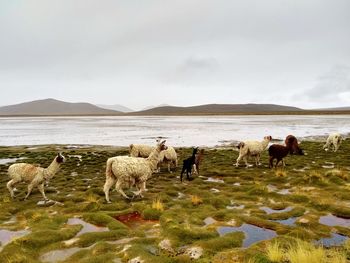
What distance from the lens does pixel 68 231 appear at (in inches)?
385

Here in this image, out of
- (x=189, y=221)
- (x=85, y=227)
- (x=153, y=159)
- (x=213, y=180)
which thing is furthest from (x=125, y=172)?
(x=213, y=180)

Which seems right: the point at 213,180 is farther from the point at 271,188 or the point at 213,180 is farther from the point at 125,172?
the point at 125,172

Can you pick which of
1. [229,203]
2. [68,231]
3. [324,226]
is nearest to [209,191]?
[229,203]

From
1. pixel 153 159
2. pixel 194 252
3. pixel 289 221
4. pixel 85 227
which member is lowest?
pixel 85 227

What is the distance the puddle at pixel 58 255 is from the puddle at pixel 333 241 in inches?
239

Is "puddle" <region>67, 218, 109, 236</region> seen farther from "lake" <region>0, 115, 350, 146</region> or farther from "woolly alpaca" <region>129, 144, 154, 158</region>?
"lake" <region>0, 115, 350, 146</region>

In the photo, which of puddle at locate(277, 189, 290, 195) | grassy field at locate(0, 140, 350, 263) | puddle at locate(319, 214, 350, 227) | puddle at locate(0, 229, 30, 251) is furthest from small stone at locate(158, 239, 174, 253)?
puddle at locate(277, 189, 290, 195)

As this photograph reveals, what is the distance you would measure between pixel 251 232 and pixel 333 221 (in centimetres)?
288

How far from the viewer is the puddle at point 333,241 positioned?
28.1 feet

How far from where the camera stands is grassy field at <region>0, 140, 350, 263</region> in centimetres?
798

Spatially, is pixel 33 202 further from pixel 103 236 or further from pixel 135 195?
pixel 103 236

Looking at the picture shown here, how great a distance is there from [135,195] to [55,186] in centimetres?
555

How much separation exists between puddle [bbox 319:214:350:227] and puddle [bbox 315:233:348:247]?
1080mm

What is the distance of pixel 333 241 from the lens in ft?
28.9
